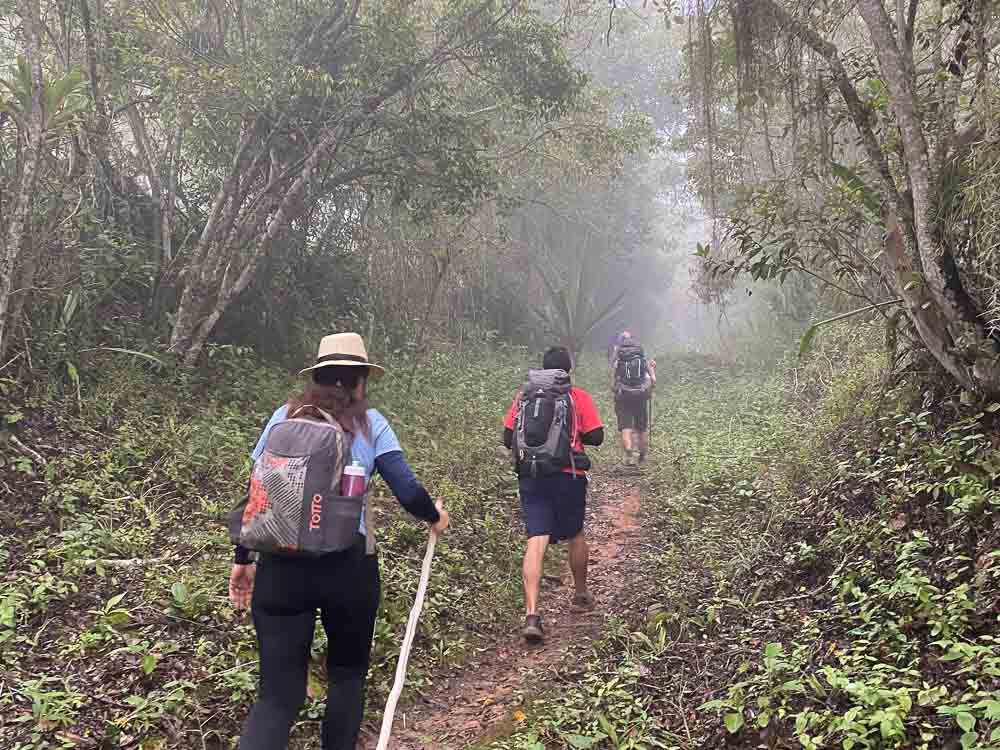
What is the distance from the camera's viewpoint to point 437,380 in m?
12.0

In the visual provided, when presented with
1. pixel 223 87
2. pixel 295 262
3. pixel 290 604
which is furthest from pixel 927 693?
pixel 295 262

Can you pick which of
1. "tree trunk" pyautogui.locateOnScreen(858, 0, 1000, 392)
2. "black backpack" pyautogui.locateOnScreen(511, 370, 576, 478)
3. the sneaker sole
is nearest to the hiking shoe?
the sneaker sole

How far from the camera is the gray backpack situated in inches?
106

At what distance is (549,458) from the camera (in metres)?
4.98

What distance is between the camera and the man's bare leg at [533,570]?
16.3ft

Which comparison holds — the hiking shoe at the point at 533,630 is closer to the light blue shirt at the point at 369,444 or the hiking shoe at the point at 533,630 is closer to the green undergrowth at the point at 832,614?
the green undergrowth at the point at 832,614

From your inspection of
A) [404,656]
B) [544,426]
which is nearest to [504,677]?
[544,426]

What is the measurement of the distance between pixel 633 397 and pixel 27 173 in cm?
755

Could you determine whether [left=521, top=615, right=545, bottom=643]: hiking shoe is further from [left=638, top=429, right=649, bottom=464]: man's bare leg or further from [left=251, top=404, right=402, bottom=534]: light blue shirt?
[left=638, top=429, right=649, bottom=464]: man's bare leg

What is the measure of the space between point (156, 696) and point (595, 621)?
292 centimetres

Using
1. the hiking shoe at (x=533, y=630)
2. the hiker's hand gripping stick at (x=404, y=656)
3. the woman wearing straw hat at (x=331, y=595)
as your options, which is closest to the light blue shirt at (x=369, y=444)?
the woman wearing straw hat at (x=331, y=595)

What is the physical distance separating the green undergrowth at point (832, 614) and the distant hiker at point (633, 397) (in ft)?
12.0

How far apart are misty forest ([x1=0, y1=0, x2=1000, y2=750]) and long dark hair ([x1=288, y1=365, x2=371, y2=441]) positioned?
0.07 meters

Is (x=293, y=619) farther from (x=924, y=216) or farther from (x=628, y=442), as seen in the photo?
(x=628, y=442)
